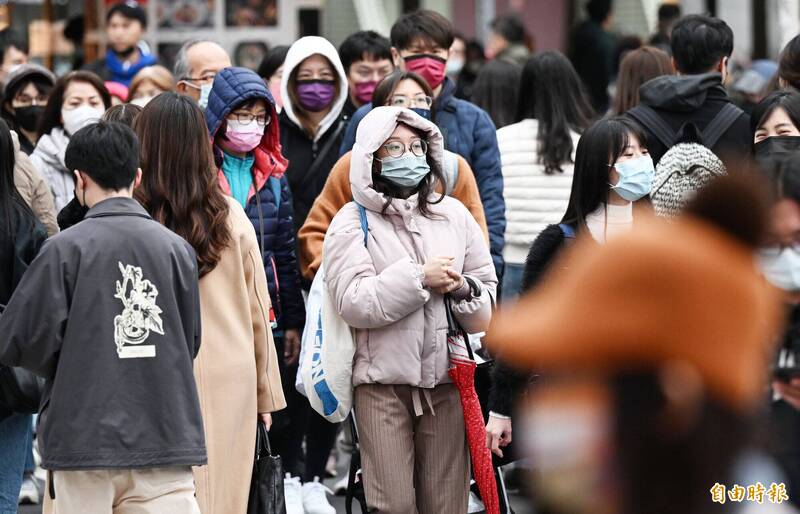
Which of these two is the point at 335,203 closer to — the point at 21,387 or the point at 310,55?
the point at 310,55

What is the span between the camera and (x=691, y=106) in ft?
24.8

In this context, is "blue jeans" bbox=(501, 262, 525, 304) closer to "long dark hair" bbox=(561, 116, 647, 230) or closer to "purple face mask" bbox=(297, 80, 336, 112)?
"purple face mask" bbox=(297, 80, 336, 112)

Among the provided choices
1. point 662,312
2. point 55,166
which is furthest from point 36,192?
point 662,312

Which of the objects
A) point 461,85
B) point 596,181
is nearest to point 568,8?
point 461,85

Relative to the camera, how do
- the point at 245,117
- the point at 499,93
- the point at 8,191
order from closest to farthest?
the point at 8,191 → the point at 245,117 → the point at 499,93

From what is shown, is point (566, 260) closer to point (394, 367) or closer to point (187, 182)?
point (394, 367)

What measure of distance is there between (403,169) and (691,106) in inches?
79.7

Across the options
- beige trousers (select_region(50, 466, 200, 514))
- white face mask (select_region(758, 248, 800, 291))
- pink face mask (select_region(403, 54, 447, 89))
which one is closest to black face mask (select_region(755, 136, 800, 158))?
pink face mask (select_region(403, 54, 447, 89))

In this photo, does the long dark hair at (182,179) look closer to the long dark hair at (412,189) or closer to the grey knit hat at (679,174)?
the long dark hair at (412,189)

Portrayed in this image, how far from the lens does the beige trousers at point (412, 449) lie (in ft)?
A: 19.9

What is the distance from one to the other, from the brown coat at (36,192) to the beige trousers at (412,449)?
2.20m

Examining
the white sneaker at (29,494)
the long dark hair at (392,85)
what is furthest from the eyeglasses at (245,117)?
the white sneaker at (29,494)

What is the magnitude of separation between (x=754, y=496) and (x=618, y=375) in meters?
0.43

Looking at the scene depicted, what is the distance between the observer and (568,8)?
23.8 metres
